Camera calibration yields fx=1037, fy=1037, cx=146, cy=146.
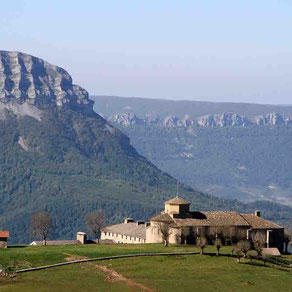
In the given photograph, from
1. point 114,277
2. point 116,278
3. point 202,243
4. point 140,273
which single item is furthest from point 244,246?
point 116,278

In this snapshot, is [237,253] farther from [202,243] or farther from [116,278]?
[116,278]

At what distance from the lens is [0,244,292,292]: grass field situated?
157 m

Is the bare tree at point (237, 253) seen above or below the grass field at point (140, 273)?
above

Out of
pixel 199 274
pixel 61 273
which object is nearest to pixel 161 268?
pixel 199 274

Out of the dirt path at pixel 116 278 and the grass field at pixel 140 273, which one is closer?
the dirt path at pixel 116 278

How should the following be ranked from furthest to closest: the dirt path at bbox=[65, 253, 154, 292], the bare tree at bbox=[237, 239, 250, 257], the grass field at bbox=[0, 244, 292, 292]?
the bare tree at bbox=[237, 239, 250, 257], the grass field at bbox=[0, 244, 292, 292], the dirt path at bbox=[65, 253, 154, 292]

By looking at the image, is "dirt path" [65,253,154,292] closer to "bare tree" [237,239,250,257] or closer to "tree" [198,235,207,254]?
"tree" [198,235,207,254]

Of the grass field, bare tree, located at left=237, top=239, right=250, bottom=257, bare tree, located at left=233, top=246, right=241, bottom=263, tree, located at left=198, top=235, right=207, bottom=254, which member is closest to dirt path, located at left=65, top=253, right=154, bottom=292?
the grass field

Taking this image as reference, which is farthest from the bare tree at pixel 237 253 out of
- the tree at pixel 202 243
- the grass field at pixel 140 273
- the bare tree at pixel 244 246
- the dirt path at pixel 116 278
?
the dirt path at pixel 116 278

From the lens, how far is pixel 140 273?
6590 inches

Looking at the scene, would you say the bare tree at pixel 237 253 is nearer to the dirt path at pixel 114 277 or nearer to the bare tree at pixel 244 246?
the bare tree at pixel 244 246

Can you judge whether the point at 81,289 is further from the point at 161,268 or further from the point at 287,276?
the point at 287,276

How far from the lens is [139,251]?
189 m

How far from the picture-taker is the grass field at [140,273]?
15700 cm
